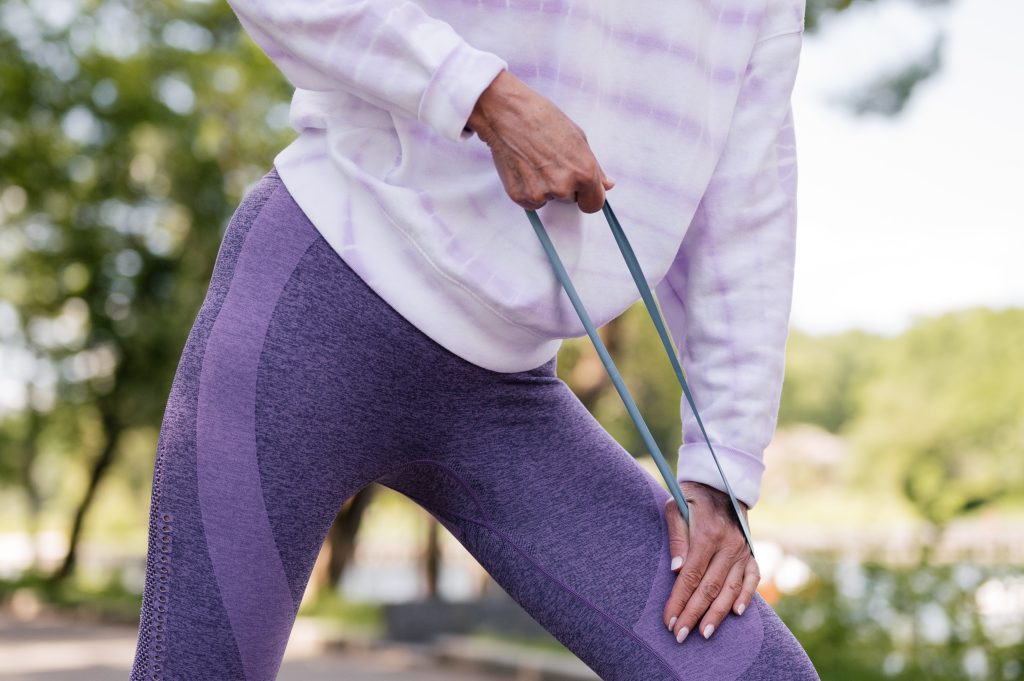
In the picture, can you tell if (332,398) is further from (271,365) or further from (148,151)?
(148,151)

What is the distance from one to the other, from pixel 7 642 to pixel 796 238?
43.3 feet

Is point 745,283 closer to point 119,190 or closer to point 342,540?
point 342,540

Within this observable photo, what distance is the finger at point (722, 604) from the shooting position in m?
1.16

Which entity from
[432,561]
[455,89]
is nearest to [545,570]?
[455,89]

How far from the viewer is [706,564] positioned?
47.5 inches

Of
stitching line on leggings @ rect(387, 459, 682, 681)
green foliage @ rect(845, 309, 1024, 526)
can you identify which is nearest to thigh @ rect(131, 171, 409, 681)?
stitching line on leggings @ rect(387, 459, 682, 681)

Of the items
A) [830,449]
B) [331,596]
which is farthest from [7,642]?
[830,449]

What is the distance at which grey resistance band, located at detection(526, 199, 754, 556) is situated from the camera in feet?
3.59

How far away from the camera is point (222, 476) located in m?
1.07

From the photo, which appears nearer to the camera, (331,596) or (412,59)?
(412,59)

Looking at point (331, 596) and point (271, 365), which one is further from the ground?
point (271, 365)

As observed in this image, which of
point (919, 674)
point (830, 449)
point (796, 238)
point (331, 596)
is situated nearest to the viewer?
point (796, 238)

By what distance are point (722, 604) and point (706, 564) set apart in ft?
0.16

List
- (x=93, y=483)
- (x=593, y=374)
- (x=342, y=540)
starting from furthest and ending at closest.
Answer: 1. (x=93, y=483)
2. (x=342, y=540)
3. (x=593, y=374)
